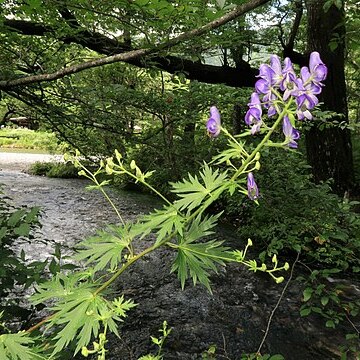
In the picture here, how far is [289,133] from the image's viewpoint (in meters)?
0.97

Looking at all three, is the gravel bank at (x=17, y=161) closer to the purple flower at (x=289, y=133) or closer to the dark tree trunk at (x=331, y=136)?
the dark tree trunk at (x=331, y=136)

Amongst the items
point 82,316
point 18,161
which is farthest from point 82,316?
point 18,161

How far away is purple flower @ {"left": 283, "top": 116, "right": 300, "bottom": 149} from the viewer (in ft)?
3.18

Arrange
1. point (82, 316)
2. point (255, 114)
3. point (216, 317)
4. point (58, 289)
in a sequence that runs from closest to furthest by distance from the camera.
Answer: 1. point (82, 316)
2. point (255, 114)
3. point (58, 289)
4. point (216, 317)

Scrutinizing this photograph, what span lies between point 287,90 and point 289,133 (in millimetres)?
108

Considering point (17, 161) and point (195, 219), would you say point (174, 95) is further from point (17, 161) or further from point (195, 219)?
point (17, 161)

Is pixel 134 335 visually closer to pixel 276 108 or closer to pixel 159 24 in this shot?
pixel 159 24

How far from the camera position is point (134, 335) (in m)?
3.63

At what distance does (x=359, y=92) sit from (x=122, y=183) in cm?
619

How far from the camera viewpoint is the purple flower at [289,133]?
3.18 feet

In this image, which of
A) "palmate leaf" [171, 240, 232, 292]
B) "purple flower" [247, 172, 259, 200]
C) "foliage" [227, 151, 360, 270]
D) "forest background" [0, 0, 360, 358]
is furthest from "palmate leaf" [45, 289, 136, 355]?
"foliage" [227, 151, 360, 270]

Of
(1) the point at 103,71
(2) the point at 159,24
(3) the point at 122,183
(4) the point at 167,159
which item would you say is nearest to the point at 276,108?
(2) the point at 159,24

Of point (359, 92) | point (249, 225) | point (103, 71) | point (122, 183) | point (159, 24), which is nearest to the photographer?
point (159, 24)

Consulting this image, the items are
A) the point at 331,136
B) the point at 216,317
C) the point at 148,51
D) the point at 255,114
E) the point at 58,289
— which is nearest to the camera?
the point at 255,114
